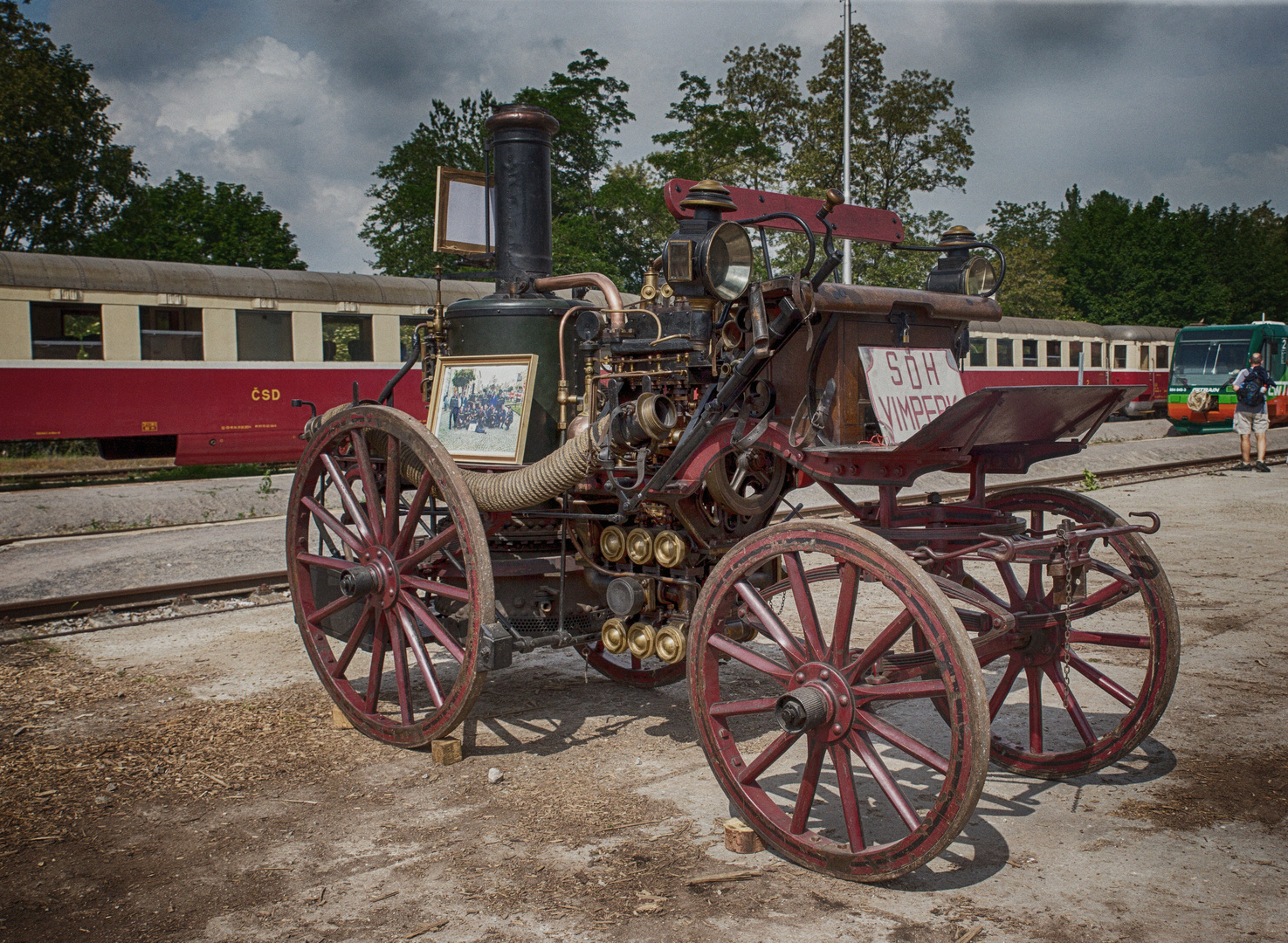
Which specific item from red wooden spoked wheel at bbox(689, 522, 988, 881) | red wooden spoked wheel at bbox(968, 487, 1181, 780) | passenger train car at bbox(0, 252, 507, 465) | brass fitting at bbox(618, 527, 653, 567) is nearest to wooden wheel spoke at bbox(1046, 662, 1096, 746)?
red wooden spoked wheel at bbox(968, 487, 1181, 780)

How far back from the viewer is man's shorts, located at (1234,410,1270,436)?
1628 centimetres

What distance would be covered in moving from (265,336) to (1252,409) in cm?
1552

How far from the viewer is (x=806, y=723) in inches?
120

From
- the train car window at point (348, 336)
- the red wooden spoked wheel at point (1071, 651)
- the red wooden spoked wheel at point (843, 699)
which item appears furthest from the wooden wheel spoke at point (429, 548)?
the train car window at point (348, 336)

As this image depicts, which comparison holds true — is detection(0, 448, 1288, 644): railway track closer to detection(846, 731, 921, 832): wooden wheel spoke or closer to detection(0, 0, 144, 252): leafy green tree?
detection(846, 731, 921, 832): wooden wheel spoke

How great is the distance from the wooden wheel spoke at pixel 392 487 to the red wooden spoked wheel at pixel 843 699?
5.00 ft

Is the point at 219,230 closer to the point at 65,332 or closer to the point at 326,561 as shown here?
the point at 65,332

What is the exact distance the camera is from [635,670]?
5.41 m

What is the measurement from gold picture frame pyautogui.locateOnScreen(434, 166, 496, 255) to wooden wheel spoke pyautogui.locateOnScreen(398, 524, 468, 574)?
1754mm

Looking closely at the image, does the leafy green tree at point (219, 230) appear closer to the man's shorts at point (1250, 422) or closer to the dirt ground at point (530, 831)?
the man's shorts at point (1250, 422)

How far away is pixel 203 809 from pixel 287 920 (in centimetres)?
107

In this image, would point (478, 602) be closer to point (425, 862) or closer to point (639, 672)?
point (425, 862)

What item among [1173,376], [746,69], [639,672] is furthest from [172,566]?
[746,69]

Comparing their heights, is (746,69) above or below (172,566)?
above
